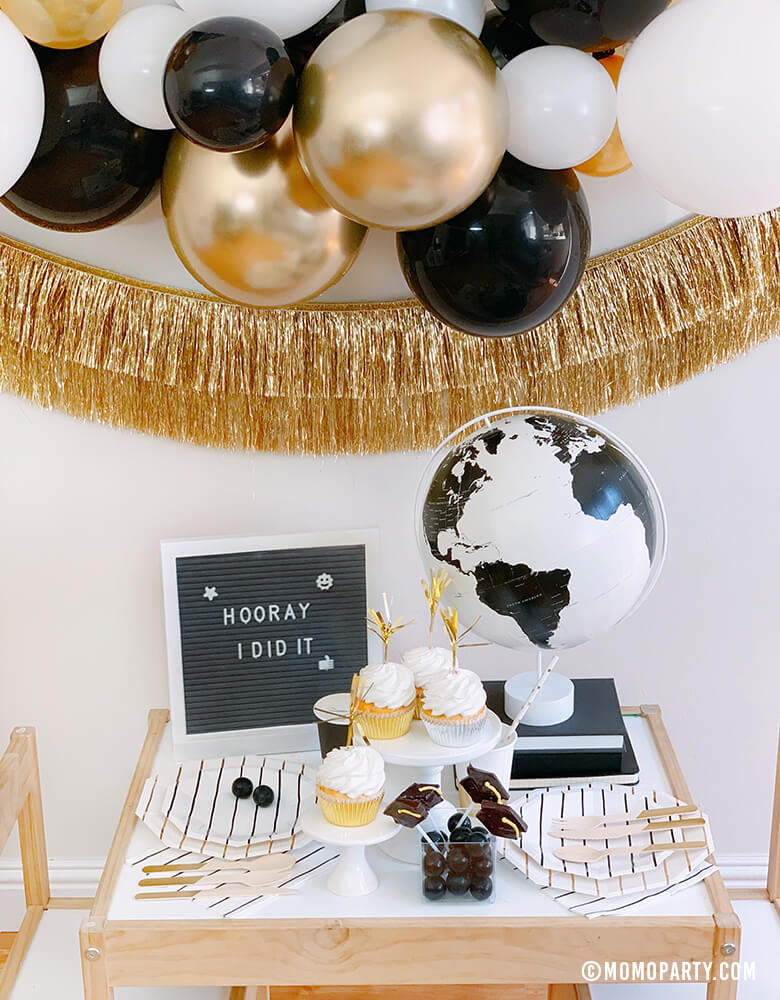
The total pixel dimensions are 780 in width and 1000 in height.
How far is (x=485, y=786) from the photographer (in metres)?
1.21

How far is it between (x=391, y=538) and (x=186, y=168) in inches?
26.9

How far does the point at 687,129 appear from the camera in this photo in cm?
101

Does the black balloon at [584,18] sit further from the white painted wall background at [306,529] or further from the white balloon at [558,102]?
the white painted wall background at [306,529]

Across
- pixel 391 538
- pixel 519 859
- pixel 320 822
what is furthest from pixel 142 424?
pixel 519 859

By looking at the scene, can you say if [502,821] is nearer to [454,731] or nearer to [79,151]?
[454,731]

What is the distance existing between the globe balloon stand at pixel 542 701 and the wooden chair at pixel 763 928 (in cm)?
31

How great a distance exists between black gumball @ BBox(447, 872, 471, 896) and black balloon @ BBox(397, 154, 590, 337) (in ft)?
2.00

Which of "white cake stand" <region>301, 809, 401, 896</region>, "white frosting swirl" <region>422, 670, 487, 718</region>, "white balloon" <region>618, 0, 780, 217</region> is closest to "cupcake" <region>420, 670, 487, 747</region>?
"white frosting swirl" <region>422, 670, 487, 718</region>

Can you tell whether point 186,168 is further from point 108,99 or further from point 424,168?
point 424,168

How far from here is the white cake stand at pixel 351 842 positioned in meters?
1.15

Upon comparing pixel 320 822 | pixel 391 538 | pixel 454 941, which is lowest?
pixel 454 941

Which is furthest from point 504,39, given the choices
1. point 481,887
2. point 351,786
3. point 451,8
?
point 481,887

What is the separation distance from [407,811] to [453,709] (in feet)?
0.41

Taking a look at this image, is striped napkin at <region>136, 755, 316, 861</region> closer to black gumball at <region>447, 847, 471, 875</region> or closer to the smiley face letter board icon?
the smiley face letter board icon
